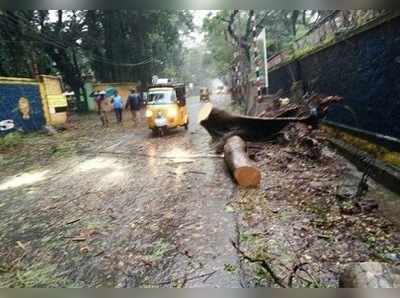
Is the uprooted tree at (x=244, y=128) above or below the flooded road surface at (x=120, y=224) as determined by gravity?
above

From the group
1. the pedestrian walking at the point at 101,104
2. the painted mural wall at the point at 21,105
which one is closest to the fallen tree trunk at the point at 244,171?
the pedestrian walking at the point at 101,104

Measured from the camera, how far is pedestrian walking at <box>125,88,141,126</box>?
6168 millimetres

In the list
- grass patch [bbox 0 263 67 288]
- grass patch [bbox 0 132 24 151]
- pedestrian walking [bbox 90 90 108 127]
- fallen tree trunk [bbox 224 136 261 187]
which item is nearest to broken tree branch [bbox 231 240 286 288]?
fallen tree trunk [bbox 224 136 261 187]

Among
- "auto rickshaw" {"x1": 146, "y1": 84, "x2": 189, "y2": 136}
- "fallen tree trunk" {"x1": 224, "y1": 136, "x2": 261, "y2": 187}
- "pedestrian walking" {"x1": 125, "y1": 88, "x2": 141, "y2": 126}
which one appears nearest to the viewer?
"fallen tree trunk" {"x1": 224, "y1": 136, "x2": 261, "y2": 187}

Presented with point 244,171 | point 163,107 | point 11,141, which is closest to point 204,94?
point 163,107

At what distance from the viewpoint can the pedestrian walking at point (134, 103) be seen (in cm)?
617

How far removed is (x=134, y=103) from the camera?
634 cm

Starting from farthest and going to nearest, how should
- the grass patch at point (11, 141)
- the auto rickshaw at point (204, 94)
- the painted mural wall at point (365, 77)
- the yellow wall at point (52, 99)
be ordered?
the auto rickshaw at point (204, 94) < the yellow wall at point (52, 99) < the grass patch at point (11, 141) < the painted mural wall at point (365, 77)

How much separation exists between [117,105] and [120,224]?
3.80 m

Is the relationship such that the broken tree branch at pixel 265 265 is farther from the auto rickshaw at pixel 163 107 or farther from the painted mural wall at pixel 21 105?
the auto rickshaw at pixel 163 107

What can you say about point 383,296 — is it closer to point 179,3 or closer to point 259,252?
point 259,252

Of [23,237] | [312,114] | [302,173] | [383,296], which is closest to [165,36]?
[312,114]

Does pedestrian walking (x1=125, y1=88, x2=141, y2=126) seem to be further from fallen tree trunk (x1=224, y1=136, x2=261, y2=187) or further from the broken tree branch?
the broken tree branch

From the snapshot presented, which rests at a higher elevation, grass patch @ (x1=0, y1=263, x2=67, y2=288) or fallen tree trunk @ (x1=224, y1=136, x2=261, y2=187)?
fallen tree trunk @ (x1=224, y1=136, x2=261, y2=187)
